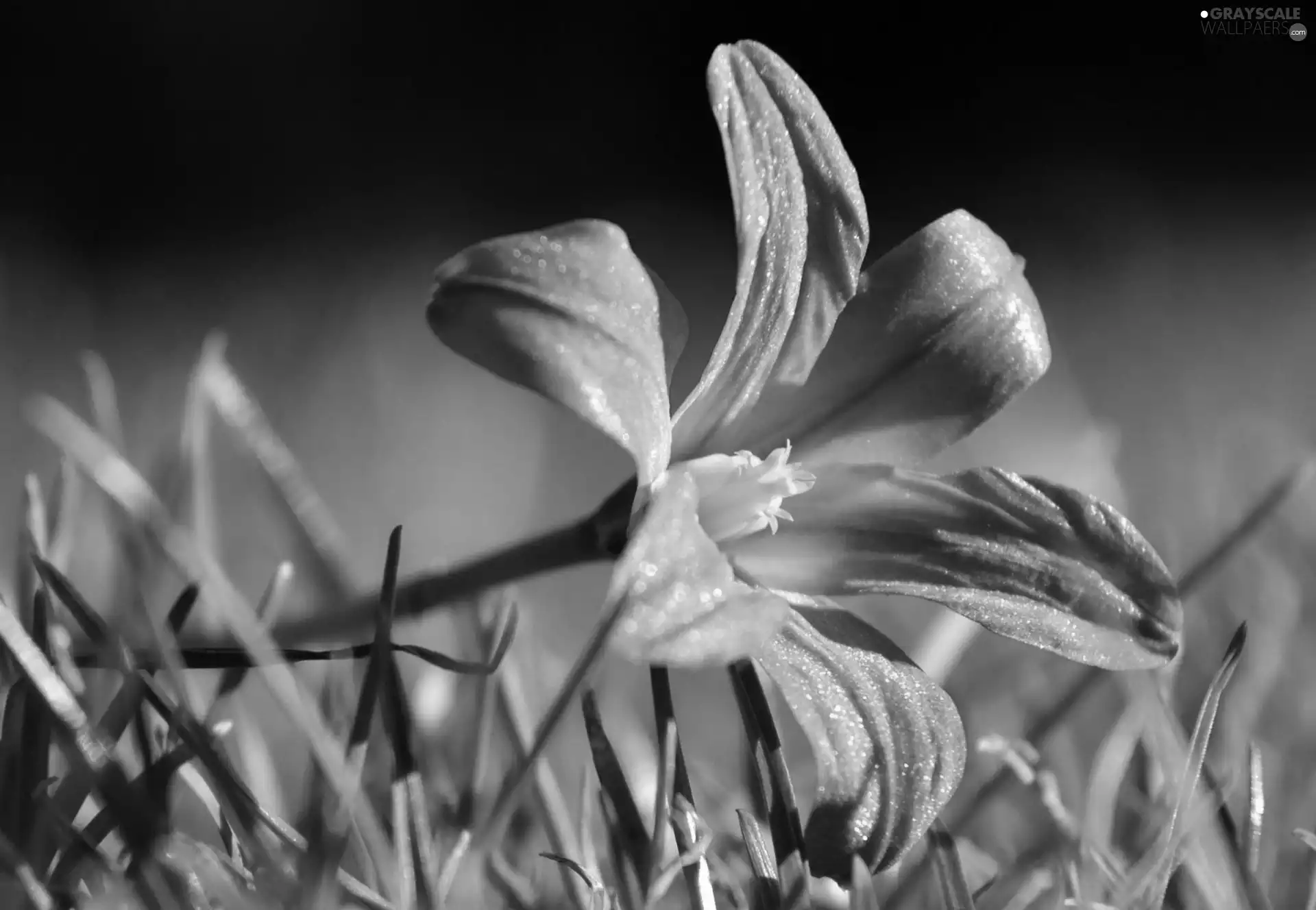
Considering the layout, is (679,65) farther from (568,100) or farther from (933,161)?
(933,161)

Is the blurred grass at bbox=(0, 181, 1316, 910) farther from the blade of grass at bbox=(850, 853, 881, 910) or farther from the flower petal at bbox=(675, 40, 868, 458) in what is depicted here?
the flower petal at bbox=(675, 40, 868, 458)

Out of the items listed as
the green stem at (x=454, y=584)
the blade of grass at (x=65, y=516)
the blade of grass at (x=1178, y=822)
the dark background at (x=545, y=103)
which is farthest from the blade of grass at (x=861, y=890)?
the dark background at (x=545, y=103)

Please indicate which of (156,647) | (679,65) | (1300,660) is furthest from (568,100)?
(156,647)

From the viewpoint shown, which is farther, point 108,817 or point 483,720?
point 483,720

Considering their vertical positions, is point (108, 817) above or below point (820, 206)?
below

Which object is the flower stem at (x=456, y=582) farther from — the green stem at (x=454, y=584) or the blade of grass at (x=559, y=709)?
the blade of grass at (x=559, y=709)

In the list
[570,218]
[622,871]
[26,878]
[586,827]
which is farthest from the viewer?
[570,218]

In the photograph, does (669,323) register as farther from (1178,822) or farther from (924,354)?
(1178,822)

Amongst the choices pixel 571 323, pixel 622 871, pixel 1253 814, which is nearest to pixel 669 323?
pixel 571 323
